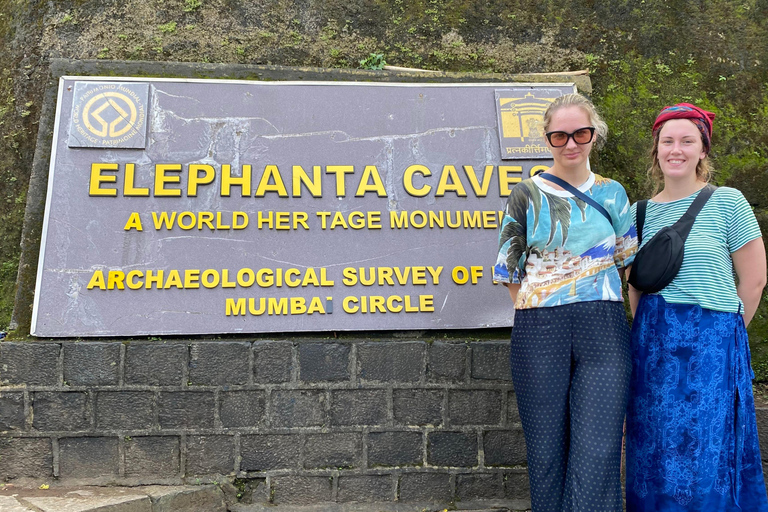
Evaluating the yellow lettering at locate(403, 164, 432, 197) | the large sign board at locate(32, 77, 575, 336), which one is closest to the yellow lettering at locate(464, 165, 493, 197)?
the large sign board at locate(32, 77, 575, 336)

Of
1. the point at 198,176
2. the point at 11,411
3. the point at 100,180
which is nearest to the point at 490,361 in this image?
the point at 198,176

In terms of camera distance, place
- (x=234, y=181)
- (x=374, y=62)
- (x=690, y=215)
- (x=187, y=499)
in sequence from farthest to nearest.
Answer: (x=374, y=62) → (x=234, y=181) → (x=187, y=499) → (x=690, y=215)

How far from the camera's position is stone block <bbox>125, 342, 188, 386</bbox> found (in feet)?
9.91

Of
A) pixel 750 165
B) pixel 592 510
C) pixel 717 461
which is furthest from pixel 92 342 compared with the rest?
pixel 750 165

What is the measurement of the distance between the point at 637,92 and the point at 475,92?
4.13 feet

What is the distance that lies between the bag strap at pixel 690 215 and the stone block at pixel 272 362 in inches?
73.4

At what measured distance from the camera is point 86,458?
9.79ft

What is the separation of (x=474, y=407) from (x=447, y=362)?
269mm

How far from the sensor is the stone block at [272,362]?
10.0 feet

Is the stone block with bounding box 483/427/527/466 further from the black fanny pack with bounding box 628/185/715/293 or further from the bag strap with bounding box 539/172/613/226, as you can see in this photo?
the bag strap with bounding box 539/172/613/226

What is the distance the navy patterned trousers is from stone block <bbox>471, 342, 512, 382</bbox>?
0.86m

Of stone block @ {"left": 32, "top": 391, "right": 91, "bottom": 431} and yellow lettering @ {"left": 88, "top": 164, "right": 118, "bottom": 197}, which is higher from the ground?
yellow lettering @ {"left": 88, "top": 164, "right": 118, "bottom": 197}

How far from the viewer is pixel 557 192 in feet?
7.45

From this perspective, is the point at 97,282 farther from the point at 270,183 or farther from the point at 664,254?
the point at 664,254
